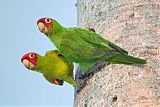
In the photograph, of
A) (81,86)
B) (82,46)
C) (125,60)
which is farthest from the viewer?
(81,86)

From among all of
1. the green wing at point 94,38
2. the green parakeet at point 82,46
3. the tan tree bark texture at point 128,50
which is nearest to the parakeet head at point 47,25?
the green parakeet at point 82,46

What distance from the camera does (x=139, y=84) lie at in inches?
79.4

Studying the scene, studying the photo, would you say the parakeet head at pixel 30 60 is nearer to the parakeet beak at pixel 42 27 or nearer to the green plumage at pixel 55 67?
the green plumage at pixel 55 67

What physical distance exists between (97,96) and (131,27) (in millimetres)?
431

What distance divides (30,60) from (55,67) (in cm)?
14

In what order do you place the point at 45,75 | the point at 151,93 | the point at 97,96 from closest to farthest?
the point at 151,93 → the point at 97,96 → the point at 45,75

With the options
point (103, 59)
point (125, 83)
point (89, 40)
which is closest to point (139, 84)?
point (125, 83)

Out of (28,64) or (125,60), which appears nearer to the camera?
(125,60)

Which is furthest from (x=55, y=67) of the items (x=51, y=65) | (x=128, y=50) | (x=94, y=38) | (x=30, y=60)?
(x=128, y=50)

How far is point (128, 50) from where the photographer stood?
2.17 m

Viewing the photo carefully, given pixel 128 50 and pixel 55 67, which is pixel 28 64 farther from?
pixel 128 50

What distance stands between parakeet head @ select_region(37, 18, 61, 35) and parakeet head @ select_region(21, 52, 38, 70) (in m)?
0.14

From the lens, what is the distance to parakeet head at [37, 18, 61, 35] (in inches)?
87.1

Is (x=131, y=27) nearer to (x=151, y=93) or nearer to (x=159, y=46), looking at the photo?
(x=159, y=46)
